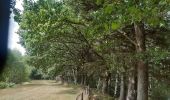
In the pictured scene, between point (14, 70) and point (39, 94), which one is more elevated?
point (14, 70)

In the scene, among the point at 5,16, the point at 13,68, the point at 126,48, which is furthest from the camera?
the point at 13,68

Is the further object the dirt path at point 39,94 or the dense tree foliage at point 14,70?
the dense tree foliage at point 14,70

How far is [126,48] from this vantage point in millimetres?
24766

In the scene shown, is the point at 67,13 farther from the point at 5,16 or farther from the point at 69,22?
the point at 5,16

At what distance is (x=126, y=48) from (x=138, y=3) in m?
17.3

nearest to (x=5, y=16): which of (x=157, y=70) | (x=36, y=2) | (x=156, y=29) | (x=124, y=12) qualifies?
(x=124, y=12)

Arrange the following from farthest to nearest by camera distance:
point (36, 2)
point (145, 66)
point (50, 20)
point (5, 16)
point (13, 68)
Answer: point (13, 68) < point (36, 2) < point (145, 66) < point (50, 20) < point (5, 16)

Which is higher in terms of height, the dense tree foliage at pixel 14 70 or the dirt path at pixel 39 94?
the dense tree foliage at pixel 14 70

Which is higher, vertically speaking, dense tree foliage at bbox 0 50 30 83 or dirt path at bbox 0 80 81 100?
dense tree foliage at bbox 0 50 30 83

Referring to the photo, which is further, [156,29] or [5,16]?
[156,29]

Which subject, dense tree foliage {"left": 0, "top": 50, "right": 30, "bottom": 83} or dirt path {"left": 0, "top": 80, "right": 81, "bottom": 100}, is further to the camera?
dense tree foliage {"left": 0, "top": 50, "right": 30, "bottom": 83}

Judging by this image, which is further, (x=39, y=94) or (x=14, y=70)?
(x=14, y=70)

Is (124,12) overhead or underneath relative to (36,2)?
underneath

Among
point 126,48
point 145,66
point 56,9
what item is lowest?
point 145,66
